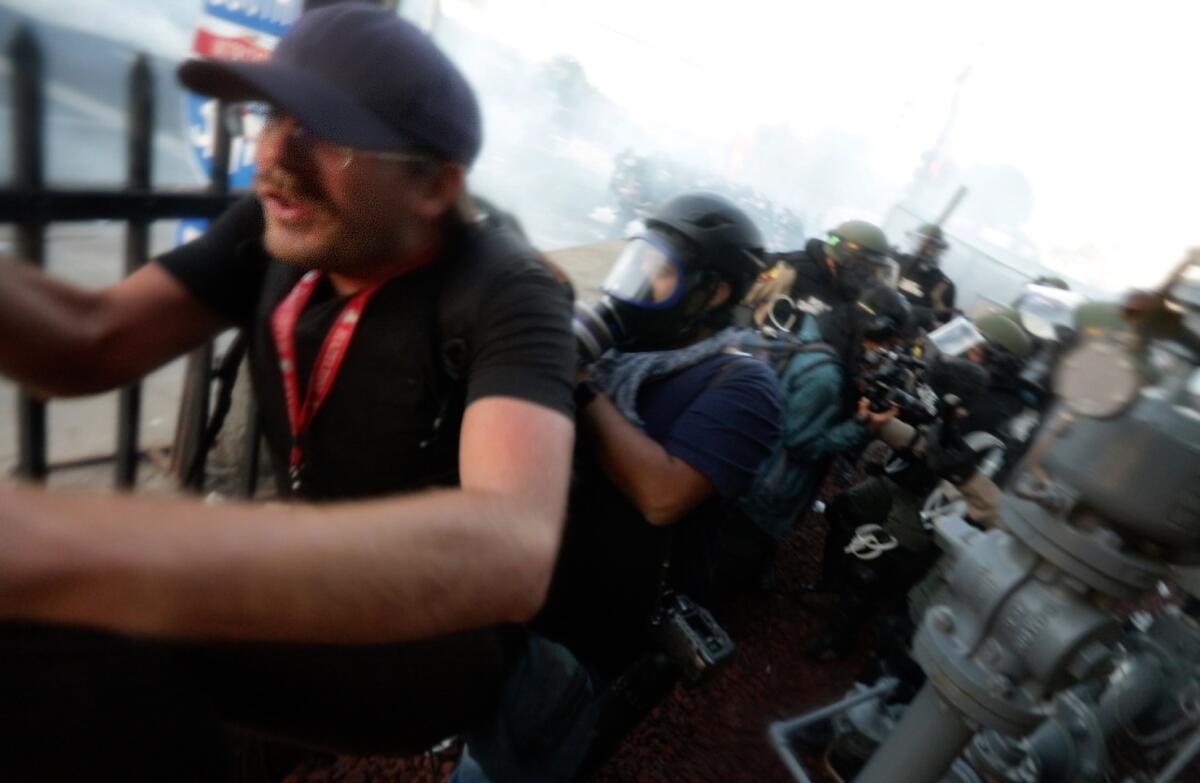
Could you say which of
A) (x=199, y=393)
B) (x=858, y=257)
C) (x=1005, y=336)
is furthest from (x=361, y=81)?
(x=1005, y=336)

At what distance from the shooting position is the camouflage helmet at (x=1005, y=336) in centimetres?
534

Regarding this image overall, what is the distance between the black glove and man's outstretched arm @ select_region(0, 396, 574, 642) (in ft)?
10.2

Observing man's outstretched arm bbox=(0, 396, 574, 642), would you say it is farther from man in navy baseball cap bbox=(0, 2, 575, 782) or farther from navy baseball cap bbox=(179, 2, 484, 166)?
navy baseball cap bbox=(179, 2, 484, 166)

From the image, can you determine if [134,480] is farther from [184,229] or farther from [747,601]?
[747,601]

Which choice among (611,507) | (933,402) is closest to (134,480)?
(611,507)

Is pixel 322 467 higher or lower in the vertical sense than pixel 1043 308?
lower

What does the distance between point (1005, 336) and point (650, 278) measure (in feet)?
14.4

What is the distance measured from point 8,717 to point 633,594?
1642 mm

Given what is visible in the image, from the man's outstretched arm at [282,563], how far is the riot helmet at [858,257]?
16.2 ft

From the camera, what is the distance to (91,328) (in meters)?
1.58

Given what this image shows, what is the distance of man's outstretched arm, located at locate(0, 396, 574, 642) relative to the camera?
67 centimetres

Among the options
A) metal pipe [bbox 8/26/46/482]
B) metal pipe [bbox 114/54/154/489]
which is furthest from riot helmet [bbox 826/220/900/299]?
metal pipe [bbox 8/26/46/482]

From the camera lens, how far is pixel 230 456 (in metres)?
3.35

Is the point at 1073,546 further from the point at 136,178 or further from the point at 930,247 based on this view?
the point at 930,247
